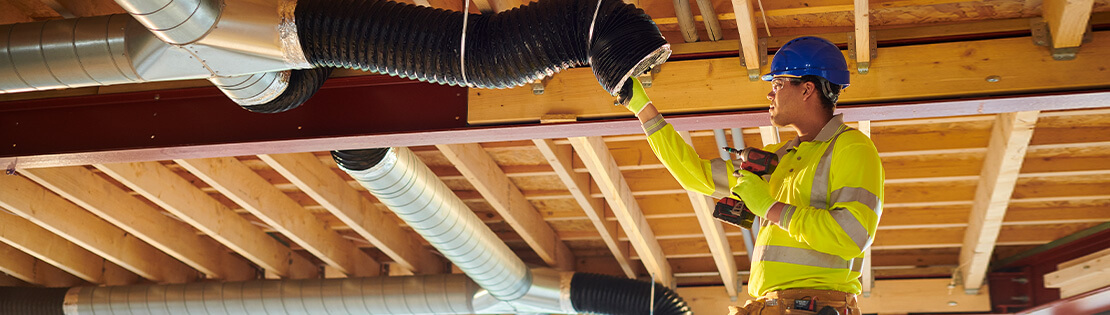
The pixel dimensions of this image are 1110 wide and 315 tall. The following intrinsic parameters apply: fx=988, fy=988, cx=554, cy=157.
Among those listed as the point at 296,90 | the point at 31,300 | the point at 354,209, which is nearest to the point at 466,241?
the point at 354,209

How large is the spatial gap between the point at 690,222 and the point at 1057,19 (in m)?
3.68

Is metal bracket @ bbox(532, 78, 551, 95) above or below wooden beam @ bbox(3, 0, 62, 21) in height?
below

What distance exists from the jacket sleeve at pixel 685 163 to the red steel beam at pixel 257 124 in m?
1.14

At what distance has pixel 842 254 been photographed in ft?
9.10

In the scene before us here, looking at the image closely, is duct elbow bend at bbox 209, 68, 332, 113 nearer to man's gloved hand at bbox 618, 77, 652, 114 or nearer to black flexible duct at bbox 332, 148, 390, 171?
black flexible duct at bbox 332, 148, 390, 171

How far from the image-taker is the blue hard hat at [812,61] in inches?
122

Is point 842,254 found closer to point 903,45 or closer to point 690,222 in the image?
point 903,45

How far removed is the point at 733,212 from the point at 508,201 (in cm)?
388

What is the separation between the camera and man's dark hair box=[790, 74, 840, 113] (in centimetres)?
312

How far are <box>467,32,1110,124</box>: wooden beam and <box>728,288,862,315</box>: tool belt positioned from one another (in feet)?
5.51

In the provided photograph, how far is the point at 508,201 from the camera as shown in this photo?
6.70 m

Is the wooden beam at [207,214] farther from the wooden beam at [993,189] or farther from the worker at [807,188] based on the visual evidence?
the wooden beam at [993,189]

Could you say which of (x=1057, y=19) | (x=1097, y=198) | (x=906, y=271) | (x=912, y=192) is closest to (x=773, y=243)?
(x=1057, y=19)

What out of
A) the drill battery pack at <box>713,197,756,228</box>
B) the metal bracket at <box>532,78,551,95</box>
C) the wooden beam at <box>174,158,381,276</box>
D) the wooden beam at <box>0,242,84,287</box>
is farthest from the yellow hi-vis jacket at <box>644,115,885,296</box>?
the wooden beam at <box>0,242,84,287</box>
